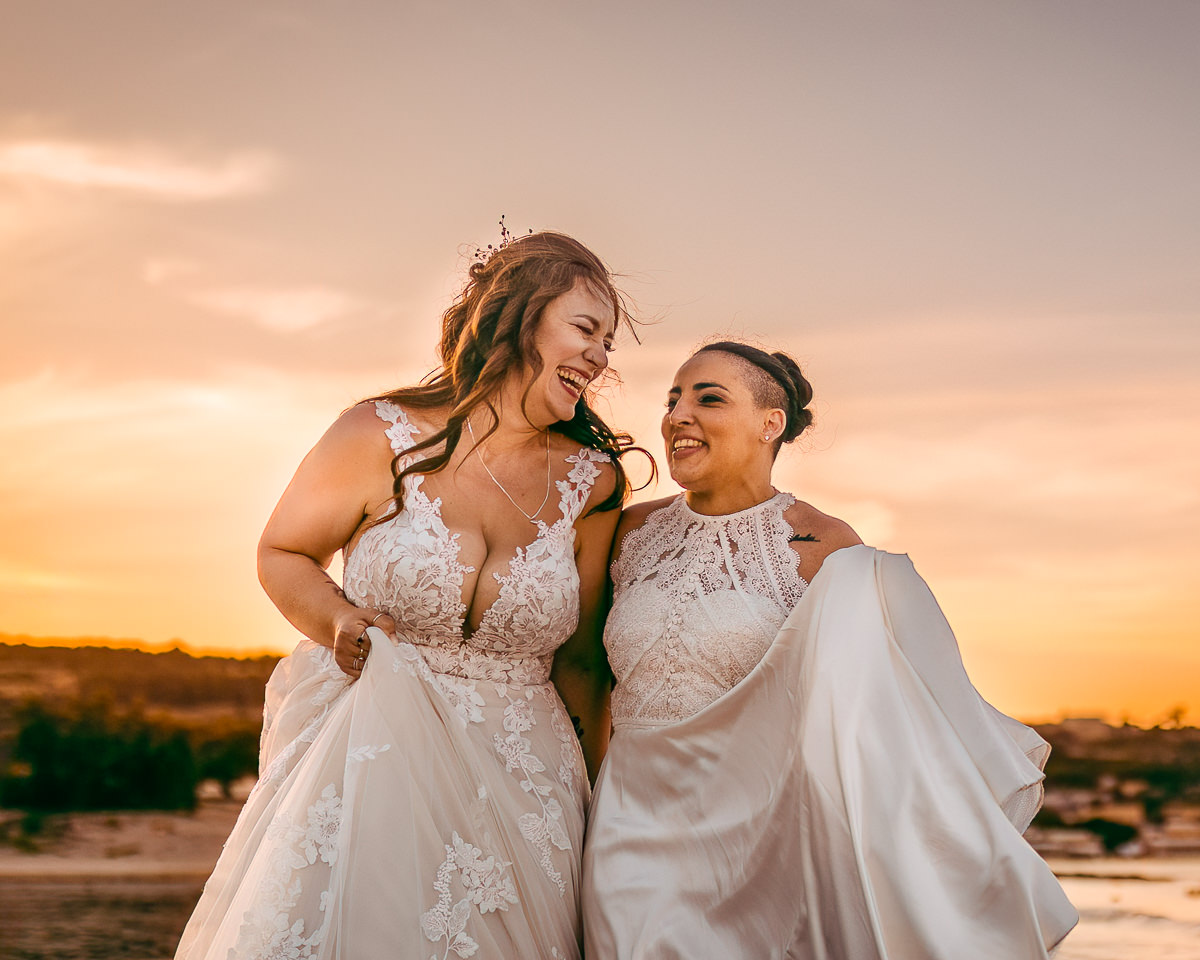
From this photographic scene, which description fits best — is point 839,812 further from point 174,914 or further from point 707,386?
point 174,914

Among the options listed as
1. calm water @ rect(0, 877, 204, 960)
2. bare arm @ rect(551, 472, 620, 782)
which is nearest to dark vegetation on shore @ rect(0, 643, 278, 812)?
calm water @ rect(0, 877, 204, 960)

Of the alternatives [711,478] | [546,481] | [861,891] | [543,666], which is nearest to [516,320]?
[546,481]

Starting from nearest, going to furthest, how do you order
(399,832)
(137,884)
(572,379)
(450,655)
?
(399,832) → (450,655) → (572,379) → (137,884)

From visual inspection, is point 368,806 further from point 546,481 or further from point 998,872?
point 998,872

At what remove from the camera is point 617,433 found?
3.85 m

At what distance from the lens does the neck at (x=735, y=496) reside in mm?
3463

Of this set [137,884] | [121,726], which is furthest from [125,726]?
[137,884]

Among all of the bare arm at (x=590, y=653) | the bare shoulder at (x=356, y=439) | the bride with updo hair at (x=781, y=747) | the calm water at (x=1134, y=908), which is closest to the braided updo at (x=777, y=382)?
the bride with updo hair at (x=781, y=747)

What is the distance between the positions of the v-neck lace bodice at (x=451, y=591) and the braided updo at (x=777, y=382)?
79 centimetres

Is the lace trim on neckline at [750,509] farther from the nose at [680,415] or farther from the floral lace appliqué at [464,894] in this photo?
the floral lace appliqué at [464,894]

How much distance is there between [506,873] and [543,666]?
71 cm

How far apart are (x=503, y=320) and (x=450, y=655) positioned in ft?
3.57

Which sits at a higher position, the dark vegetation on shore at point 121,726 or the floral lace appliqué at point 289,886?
the floral lace appliqué at point 289,886

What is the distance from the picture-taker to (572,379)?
3.44 metres
